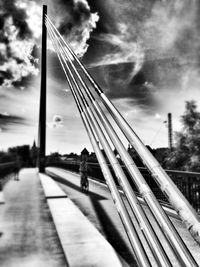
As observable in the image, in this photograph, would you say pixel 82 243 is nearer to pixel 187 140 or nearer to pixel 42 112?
pixel 42 112

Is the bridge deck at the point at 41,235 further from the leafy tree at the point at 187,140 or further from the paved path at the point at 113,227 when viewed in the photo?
the leafy tree at the point at 187,140

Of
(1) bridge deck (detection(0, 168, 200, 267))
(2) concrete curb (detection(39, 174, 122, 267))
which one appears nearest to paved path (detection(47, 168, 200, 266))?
(1) bridge deck (detection(0, 168, 200, 267))

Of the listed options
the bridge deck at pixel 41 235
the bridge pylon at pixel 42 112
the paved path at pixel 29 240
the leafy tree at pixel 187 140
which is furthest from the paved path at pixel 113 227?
the leafy tree at pixel 187 140

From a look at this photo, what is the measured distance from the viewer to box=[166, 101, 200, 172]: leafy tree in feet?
111

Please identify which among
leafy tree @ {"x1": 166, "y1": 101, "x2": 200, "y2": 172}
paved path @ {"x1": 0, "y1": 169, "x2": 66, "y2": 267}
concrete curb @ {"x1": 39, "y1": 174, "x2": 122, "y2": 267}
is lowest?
paved path @ {"x1": 0, "y1": 169, "x2": 66, "y2": 267}

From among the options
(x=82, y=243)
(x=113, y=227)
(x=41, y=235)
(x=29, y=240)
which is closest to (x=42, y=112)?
(x=113, y=227)

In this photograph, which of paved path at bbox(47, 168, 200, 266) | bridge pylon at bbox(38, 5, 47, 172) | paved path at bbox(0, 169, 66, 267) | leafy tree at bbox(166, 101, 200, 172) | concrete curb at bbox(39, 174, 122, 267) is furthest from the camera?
leafy tree at bbox(166, 101, 200, 172)

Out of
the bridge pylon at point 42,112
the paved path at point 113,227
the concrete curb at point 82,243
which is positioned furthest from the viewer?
the bridge pylon at point 42,112

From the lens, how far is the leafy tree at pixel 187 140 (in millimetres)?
33875

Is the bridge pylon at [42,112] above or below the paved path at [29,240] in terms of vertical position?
above

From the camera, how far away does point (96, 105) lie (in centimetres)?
576

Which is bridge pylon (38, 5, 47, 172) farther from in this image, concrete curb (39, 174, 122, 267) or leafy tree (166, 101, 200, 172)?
concrete curb (39, 174, 122, 267)

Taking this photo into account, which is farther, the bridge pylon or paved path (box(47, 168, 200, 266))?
the bridge pylon

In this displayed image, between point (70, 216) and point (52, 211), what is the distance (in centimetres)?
84
